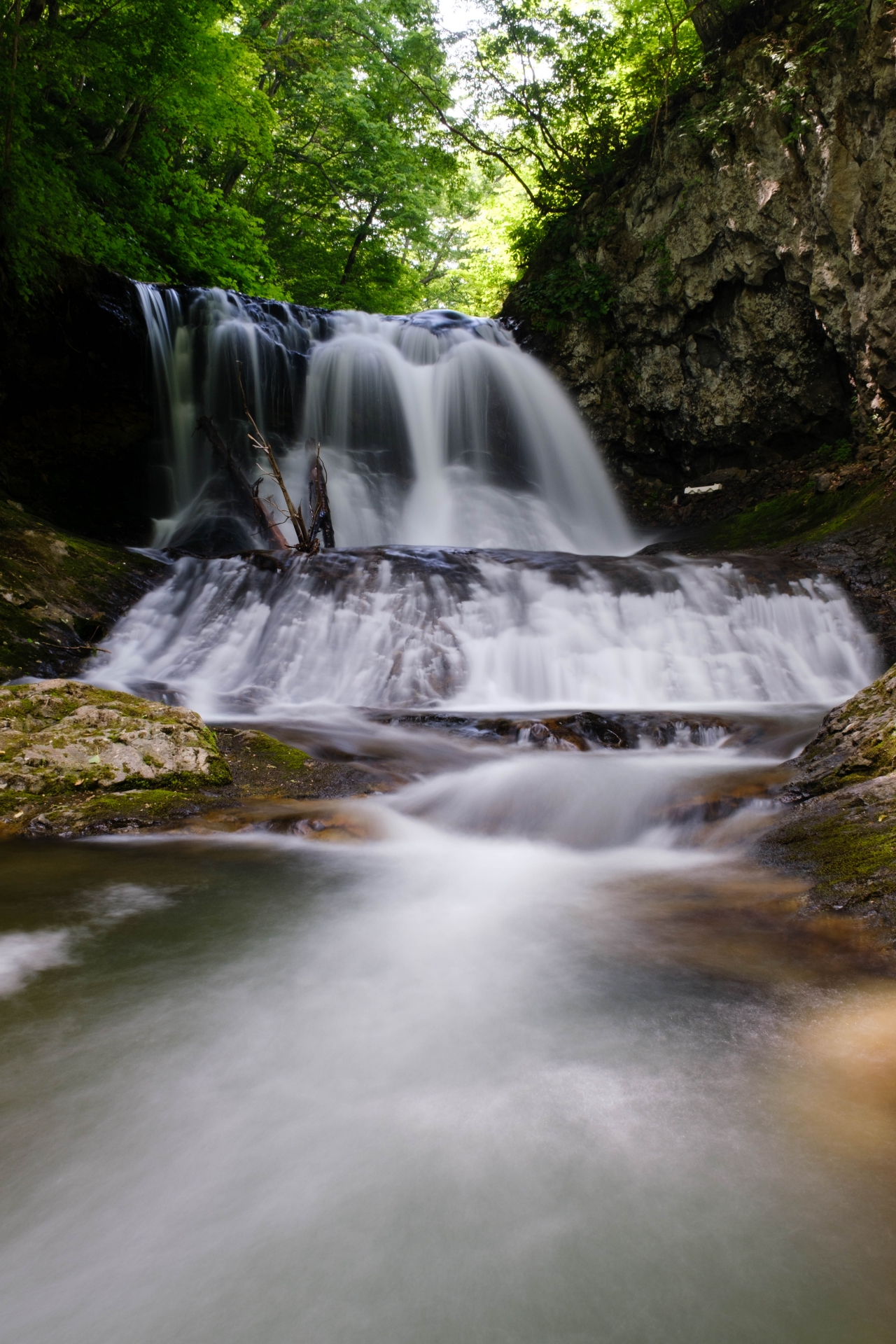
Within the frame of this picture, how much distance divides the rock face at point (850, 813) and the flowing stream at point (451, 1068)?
0.20 meters

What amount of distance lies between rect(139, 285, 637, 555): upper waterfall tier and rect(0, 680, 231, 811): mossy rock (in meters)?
6.62

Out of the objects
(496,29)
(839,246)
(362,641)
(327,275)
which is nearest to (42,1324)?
(362,641)

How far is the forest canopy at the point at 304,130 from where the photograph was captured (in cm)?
906

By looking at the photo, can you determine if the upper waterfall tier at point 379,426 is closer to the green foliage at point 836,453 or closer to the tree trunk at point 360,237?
the green foliage at point 836,453

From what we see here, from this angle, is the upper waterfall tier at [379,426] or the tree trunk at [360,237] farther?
the tree trunk at [360,237]

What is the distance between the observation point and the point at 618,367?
1304cm

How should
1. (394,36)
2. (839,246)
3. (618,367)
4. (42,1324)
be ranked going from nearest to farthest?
(42,1324), (839,246), (618,367), (394,36)

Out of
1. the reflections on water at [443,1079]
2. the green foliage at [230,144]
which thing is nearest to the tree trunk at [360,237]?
the green foliage at [230,144]

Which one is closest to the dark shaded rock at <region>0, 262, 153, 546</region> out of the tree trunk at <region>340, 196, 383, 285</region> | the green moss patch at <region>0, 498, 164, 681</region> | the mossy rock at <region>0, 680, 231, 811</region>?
the green moss patch at <region>0, 498, 164, 681</region>

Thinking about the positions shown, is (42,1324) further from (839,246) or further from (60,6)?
(60,6)

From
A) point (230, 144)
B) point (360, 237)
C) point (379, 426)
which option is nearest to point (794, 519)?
point (379, 426)

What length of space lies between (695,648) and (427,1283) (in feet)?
23.0

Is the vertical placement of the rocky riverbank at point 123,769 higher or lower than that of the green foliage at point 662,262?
lower

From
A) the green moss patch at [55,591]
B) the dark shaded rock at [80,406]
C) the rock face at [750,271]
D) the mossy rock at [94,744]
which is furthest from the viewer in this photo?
the dark shaded rock at [80,406]
